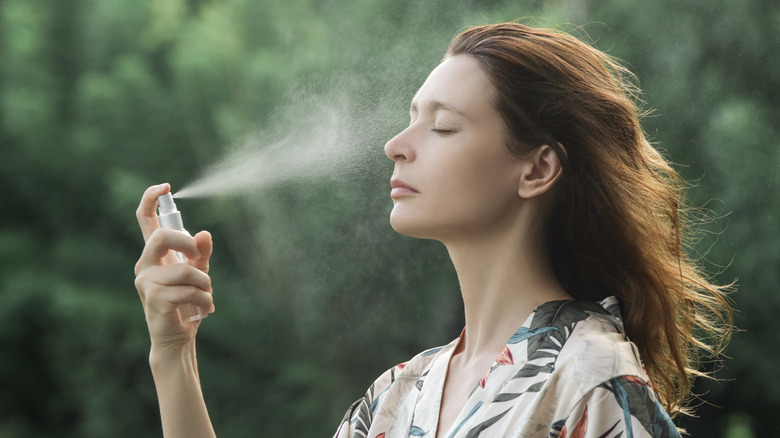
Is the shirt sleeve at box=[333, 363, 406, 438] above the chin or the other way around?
the other way around

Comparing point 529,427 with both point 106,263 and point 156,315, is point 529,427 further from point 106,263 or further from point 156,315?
point 106,263

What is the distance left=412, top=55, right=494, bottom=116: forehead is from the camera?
3.05 feet

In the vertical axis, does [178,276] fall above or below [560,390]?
above

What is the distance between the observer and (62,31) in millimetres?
2457

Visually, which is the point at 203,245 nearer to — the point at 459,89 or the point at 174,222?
the point at 174,222

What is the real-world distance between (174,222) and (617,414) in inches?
21.6

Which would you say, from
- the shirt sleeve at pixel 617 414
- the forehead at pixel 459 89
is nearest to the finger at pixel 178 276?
the forehead at pixel 459 89

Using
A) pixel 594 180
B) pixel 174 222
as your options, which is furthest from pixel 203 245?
pixel 594 180

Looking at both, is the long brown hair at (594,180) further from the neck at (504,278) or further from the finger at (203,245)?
the finger at (203,245)

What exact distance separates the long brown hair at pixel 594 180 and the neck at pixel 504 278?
1.5 inches

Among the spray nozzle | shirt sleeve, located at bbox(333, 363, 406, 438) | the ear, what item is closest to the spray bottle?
the spray nozzle

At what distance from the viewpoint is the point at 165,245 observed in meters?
0.92

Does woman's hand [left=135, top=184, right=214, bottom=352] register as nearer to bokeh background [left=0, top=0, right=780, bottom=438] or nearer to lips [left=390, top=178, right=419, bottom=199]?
lips [left=390, top=178, right=419, bottom=199]

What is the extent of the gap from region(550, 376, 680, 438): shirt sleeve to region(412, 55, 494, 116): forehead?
13.7 inches
